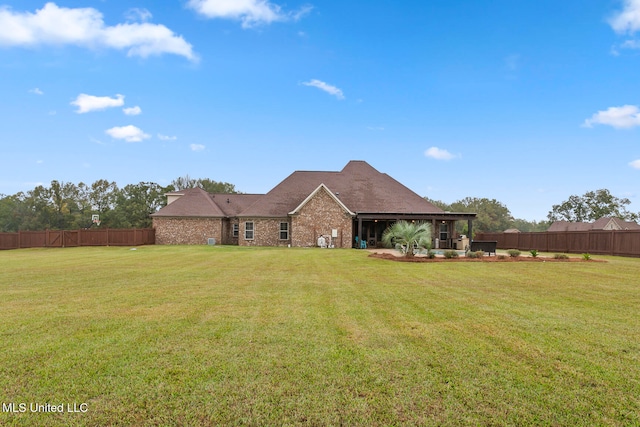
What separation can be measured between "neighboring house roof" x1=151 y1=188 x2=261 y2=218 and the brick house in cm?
9

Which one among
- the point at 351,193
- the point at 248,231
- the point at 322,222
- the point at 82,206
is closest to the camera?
the point at 322,222

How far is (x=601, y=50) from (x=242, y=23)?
20.1 m

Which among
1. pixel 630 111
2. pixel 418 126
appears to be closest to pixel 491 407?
pixel 418 126

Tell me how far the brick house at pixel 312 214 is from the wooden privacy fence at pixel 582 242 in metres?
5.58

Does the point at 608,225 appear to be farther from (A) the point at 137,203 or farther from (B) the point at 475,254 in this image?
(A) the point at 137,203

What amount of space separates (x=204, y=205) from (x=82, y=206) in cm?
4198

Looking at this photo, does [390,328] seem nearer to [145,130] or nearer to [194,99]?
[194,99]

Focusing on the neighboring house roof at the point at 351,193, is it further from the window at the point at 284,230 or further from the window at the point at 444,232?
the window at the point at 444,232

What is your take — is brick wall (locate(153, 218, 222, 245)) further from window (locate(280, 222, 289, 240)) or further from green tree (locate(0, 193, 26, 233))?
green tree (locate(0, 193, 26, 233))

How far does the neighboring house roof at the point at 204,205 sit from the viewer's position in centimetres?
3291

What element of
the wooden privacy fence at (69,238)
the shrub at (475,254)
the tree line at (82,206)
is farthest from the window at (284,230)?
the tree line at (82,206)

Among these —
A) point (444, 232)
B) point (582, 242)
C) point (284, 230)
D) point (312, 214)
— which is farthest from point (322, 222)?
point (582, 242)

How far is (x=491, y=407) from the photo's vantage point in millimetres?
3170

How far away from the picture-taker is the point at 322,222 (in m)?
29.3
